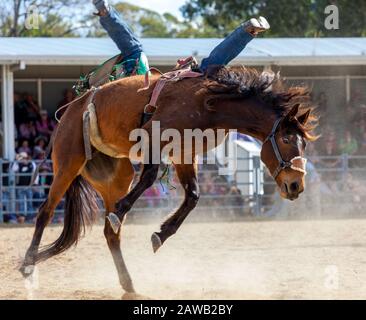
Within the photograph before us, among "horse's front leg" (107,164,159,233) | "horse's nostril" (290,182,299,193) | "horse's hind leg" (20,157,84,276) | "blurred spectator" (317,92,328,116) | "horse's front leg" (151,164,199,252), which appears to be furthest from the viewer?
"blurred spectator" (317,92,328,116)

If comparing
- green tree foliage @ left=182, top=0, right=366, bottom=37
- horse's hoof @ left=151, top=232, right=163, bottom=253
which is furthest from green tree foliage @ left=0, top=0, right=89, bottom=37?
horse's hoof @ left=151, top=232, right=163, bottom=253

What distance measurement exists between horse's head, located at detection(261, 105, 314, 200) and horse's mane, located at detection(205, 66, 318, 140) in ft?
0.37

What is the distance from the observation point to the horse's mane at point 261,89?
5.89 meters

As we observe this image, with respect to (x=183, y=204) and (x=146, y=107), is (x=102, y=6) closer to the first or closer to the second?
(x=146, y=107)

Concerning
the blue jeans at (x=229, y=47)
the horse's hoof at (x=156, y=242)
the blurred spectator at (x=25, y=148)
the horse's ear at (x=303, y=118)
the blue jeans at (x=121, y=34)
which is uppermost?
the blue jeans at (x=121, y=34)

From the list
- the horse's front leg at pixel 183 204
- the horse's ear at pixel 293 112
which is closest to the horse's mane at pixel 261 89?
the horse's ear at pixel 293 112

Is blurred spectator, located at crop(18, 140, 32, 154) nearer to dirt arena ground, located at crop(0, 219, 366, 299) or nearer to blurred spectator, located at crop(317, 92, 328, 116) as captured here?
dirt arena ground, located at crop(0, 219, 366, 299)

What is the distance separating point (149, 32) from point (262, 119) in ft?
99.1

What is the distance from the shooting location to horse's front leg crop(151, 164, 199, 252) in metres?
5.84

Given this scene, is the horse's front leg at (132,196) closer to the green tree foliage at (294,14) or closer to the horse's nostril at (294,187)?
the horse's nostril at (294,187)

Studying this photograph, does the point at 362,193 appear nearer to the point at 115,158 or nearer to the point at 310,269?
the point at 310,269

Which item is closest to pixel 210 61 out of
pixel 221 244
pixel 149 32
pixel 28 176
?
pixel 221 244

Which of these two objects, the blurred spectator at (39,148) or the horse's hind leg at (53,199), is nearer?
the horse's hind leg at (53,199)

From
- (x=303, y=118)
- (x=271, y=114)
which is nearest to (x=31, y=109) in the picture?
(x=271, y=114)
